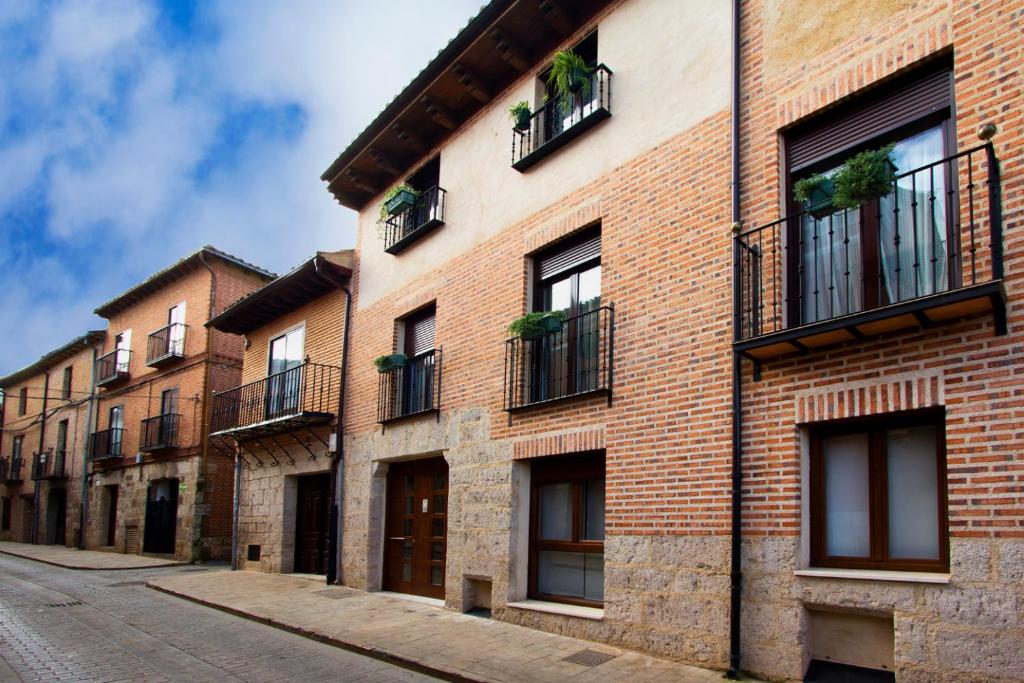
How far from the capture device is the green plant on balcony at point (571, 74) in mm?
9625

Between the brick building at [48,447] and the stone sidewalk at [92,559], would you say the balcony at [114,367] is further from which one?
the stone sidewalk at [92,559]

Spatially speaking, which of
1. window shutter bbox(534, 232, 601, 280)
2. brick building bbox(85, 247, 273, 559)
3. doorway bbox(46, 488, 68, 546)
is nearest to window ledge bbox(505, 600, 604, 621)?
window shutter bbox(534, 232, 601, 280)

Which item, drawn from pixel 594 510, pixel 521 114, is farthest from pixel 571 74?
pixel 594 510

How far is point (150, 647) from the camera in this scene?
28.3 ft

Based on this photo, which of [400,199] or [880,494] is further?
[400,199]

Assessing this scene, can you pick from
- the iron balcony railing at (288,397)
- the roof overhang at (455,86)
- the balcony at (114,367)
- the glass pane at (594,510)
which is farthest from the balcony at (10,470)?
the glass pane at (594,510)

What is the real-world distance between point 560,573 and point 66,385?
27.7 metres

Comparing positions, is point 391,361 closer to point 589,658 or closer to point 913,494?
point 589,658

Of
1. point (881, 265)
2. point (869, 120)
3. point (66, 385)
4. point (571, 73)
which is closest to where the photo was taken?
point (881, 265)

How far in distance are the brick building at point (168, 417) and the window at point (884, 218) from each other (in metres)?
17.6

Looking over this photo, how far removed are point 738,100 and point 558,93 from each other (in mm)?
3111

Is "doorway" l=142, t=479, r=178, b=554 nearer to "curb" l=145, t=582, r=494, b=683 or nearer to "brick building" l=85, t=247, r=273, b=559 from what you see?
"brick building" l=85, t=247, r=273, b=559

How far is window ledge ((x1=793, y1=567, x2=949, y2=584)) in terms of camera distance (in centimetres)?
561

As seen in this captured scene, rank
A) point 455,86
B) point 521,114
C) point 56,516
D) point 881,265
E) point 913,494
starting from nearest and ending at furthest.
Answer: point 913,494
point 881,265
point 521,114
point 455,86
point 56,516
